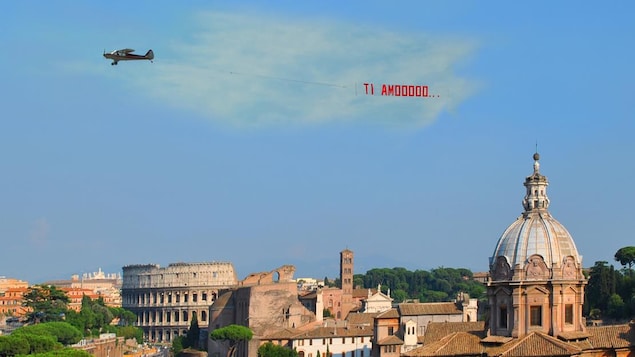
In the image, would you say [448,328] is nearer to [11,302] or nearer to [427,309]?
[427,309]

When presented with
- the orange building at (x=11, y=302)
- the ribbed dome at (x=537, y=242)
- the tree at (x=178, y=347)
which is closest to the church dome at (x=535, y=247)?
the ribbed dome at (x=537, y=242)

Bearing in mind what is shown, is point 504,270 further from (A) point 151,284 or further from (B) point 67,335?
(A) point 151,284

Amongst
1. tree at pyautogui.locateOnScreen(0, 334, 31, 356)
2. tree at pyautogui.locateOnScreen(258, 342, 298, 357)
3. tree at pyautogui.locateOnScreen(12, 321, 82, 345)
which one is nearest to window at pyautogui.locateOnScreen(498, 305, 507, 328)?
tree at pyautogui.locateOnScreen(258, 342, 298, 357)

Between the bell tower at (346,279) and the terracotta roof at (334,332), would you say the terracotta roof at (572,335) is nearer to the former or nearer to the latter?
the terracotta roof at (334,332)

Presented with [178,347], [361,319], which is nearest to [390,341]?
[361,319]

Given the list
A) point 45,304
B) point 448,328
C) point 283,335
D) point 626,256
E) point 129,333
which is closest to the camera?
point 448,328
